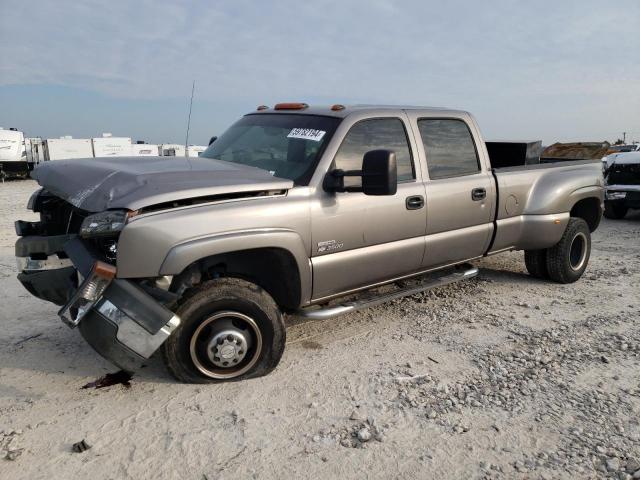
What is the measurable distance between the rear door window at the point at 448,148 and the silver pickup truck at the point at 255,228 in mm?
14

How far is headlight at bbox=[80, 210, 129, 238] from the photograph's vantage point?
9.14 ft

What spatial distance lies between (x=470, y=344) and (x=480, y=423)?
3.80 feet

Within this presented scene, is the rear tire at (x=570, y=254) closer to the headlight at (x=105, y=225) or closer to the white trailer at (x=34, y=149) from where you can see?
the headlight at (x=105, y=225)

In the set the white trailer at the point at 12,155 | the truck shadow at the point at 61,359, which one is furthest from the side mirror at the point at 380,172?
the white trailer at the point at 12,155

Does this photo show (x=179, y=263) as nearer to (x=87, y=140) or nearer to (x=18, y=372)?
(x=18, y=372)

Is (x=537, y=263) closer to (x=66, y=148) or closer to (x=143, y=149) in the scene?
(x=66, y=148)

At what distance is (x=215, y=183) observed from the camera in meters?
3.12

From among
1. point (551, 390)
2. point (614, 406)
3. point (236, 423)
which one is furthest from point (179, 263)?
point (614, 406)

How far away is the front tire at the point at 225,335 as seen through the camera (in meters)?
3.11

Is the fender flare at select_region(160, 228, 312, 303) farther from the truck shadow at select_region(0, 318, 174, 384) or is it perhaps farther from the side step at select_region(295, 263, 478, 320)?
the truck shadow at select_region(0, 318, 174, 384)

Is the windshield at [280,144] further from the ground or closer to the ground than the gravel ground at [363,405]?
further from the ground

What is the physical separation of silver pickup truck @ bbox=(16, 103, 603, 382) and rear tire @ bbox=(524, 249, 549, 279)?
1000 millimetres

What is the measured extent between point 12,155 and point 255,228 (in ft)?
87.2

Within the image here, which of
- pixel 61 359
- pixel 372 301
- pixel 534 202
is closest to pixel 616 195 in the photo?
pixel 534 202
